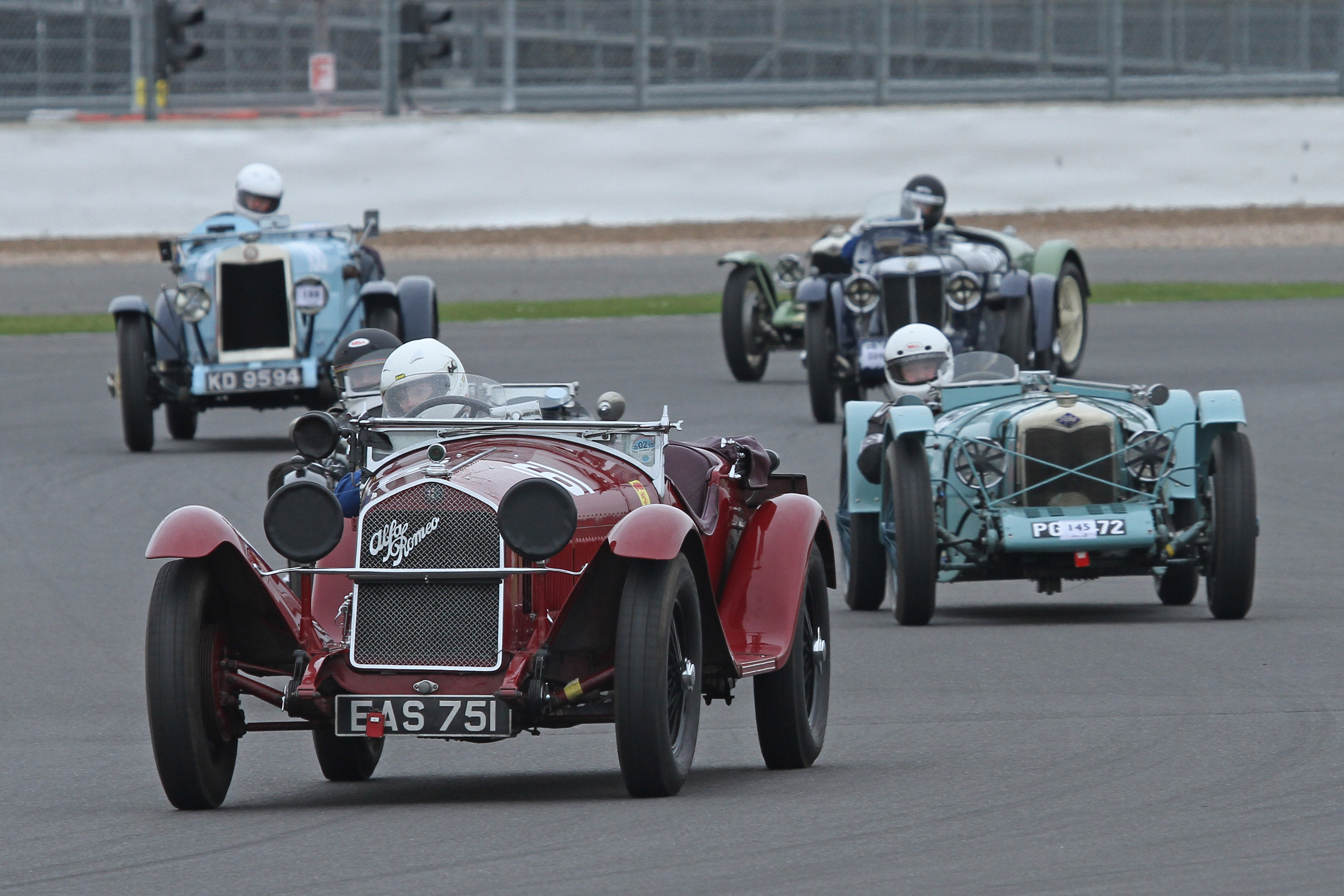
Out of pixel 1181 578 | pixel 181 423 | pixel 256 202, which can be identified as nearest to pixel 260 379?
pixel 181 423

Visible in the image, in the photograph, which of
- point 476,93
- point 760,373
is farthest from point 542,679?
point 476,93

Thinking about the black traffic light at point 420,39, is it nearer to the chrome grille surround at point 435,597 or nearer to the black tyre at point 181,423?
the black tyre at point 181,423

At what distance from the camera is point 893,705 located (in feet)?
28.6

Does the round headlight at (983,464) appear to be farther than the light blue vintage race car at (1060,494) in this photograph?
Yes

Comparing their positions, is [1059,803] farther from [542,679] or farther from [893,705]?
[893,705]

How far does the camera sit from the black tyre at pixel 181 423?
730 inches

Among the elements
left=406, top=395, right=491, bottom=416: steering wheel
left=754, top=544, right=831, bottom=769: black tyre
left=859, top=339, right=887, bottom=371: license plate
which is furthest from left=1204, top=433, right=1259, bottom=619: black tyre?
left=859, top=339, right=887, bottom=371: license plate

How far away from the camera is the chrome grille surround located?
661 centimetres

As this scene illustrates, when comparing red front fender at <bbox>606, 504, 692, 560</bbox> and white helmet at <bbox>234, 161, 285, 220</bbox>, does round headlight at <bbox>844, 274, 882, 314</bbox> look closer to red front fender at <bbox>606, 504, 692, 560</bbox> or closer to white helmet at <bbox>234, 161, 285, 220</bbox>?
white helmet at <bbox>234, 161, 285, 220</bbox>

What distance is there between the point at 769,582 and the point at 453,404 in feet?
3.97

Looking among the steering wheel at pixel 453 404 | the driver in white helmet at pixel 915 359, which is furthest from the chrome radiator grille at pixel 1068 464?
the steering wheel at pixel 453 404

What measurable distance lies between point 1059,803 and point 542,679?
1.44 meters

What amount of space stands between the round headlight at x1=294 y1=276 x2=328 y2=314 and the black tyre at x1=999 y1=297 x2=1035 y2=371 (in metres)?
5.32

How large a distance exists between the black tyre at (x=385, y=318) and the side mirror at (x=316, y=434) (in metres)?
10.3
